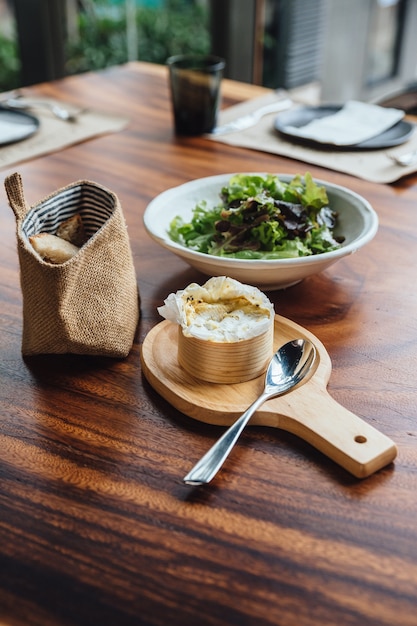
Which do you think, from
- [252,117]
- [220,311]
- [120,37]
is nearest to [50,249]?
[220,311]

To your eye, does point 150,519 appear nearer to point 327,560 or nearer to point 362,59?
point 327,560

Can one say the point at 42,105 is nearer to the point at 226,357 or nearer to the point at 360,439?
the point at 226,357

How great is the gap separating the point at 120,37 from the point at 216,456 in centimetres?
342

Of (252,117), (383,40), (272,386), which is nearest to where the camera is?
(272,386)

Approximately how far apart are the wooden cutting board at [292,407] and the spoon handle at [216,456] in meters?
0.04

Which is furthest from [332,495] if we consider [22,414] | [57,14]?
[57,14]

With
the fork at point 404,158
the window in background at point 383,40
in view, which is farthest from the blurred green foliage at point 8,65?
the fork at point 404,158

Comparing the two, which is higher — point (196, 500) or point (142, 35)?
point (196, 500)

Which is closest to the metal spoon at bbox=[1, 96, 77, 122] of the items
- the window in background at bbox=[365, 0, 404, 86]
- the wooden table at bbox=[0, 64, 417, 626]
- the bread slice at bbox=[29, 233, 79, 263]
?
the wooden table at bbox=[0, 64, 417, 626]

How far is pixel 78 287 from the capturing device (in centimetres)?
81

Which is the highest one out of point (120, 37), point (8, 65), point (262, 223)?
point (262, 223)

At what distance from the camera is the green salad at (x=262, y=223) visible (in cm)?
100

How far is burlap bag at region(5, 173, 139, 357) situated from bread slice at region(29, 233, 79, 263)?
0.06 ft

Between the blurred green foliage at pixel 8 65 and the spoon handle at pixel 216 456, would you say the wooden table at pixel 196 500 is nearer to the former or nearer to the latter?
the spoon handle at pixel 216 456
